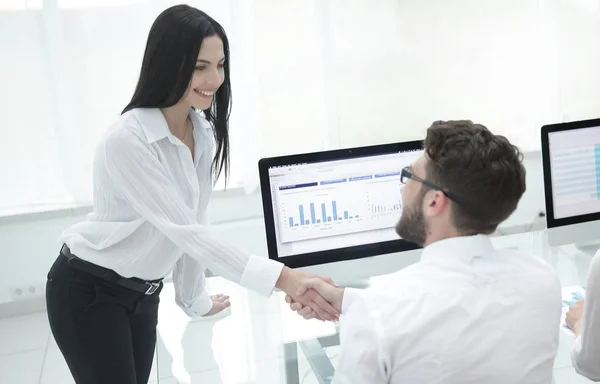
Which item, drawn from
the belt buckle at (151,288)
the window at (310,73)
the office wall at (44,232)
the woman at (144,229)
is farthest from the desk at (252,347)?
the window at (310,73)

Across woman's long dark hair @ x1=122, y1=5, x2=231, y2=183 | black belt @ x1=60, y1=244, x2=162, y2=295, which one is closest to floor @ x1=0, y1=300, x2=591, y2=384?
black belt @ x1=60, y1=244, x2=162, y2=295

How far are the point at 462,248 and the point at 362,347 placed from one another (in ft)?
0.93

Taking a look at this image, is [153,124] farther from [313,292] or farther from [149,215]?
[313,292]

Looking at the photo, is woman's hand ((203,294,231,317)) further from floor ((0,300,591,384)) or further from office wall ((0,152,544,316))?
office wall ((0,152,544,316))

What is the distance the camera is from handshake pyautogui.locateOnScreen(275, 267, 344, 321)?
6.61 feet

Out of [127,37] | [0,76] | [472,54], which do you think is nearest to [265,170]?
[127,37]

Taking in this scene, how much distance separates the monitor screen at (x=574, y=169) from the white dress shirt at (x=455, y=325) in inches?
53.4

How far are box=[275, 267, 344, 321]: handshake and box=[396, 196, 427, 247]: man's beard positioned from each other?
1.49 feet

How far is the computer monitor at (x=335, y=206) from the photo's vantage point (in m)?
2.50

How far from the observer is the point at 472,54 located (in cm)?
427

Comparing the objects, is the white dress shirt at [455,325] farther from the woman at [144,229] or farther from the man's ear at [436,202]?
the woman at [144,229]

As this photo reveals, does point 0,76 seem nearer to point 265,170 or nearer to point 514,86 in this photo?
point 265,170

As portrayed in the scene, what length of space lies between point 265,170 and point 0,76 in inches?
75.7

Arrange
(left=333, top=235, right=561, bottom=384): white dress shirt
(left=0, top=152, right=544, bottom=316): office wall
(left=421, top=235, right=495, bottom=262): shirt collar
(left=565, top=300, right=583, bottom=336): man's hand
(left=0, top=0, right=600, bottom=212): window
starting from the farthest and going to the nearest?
(left=0, top=152, right=544, bottom=316): office wall < (left=0, top=0, right=600, bottom=212): window < (left=565, top=300, right=583, bottom=336): man's hand < (left=421, top=235, right=495, bottom=262): shirt collar < (left=333, top=235, right=561, bottom=384): white dress shirt
